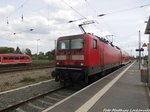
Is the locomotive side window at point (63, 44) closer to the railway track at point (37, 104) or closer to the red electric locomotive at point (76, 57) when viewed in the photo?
the red electric locomotive at point (76, 57)

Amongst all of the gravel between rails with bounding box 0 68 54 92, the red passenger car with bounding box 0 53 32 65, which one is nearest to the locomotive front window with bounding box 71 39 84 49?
the gravel between rails with bounding box 0 68 54 92

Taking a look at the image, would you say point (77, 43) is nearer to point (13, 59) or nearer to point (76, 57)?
point (76, 57)

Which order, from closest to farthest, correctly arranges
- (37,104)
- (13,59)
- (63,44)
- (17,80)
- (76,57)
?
(37,104) < (76,57) < (63,44) < (17,80) < (13,59)

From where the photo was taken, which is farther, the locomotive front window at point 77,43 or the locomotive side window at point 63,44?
the locomotive side window at point 63,44

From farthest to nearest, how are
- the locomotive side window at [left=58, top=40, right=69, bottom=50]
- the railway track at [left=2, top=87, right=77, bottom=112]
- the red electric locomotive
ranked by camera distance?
1. the locomotive side window at [left=58, top=40, right=69, bottom=50]
2. the red electric locomotive
3. the railway track at [left=2, top=87, right=77, bottom=112]

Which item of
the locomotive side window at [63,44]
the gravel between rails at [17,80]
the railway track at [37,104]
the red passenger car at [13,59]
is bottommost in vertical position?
the railway track at [37,104]

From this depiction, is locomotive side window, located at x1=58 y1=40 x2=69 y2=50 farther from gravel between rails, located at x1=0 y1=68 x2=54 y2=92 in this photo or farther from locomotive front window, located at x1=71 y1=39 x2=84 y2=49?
gravel between rails, located at x1=0 y1=68 x2=54 y2=92

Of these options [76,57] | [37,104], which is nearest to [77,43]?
[76,57]

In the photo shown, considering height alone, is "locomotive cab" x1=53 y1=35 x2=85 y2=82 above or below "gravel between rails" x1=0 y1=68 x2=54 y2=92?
above

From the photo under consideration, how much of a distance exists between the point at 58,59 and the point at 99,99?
5680mm

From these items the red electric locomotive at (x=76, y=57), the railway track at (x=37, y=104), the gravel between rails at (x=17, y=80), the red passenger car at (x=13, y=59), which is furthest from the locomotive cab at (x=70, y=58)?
the red passenger car at (x=13, y=59)

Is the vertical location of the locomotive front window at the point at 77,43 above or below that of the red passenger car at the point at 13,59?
above

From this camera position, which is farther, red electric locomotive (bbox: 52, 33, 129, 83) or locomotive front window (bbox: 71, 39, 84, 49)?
locomotive front window (bbox: 71, 39, 84, 49)

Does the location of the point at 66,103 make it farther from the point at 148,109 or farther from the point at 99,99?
the point at 148,109
